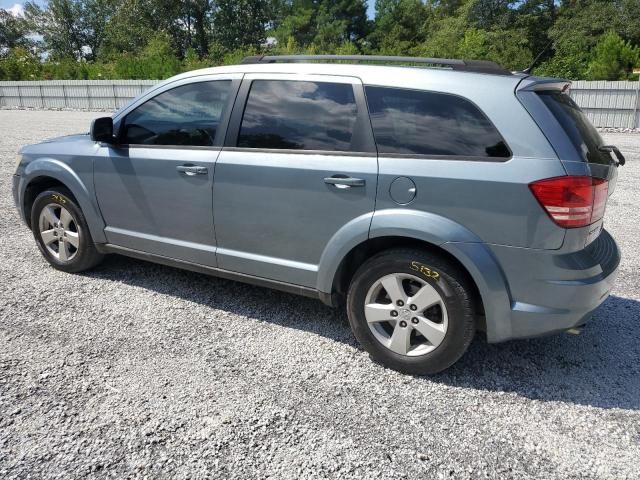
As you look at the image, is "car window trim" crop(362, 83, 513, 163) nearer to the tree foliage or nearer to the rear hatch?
the rear hatch

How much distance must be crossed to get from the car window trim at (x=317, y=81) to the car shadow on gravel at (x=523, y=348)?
129 cm

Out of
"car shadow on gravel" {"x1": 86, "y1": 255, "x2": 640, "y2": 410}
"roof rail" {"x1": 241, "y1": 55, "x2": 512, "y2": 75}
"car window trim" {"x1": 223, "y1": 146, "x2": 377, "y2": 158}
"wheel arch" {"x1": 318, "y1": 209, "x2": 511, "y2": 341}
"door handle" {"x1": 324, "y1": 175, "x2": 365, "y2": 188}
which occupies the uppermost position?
"roof rail" {"x1": 241, "y1": 55, "x2": 512, "y2": 75}

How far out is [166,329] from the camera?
11.9 ft

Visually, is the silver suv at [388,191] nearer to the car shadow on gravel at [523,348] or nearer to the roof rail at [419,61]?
the roof rail at [419,61]

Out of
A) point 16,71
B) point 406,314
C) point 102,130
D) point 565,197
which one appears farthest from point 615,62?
point 16,71

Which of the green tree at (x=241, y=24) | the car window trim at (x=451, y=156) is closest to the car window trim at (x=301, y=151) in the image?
the car window trim at (x=451, y=156)

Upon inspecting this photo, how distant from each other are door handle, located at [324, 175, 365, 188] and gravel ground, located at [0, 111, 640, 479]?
1.12 meters

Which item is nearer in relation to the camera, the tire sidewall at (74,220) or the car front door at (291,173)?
the car front door at (291,173)

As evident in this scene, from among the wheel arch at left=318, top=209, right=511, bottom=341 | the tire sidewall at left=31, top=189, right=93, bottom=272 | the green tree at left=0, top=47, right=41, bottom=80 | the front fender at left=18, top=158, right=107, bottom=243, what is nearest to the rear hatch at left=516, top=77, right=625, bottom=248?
the wheel arch at left=318, top=209, right=511, bottom=341

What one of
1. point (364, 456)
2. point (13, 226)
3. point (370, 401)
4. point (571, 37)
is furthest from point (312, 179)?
point (571, 37)

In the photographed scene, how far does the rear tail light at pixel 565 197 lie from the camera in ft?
8.53

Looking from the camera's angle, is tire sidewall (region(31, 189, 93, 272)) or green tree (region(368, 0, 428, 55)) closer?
tire sidewall (region(31, 189, 93, 272))

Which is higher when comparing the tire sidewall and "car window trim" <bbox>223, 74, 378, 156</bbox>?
"car window trim" <bbox>223, 74, 378, 156</bbox>

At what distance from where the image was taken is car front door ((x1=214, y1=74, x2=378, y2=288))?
3.08 m
